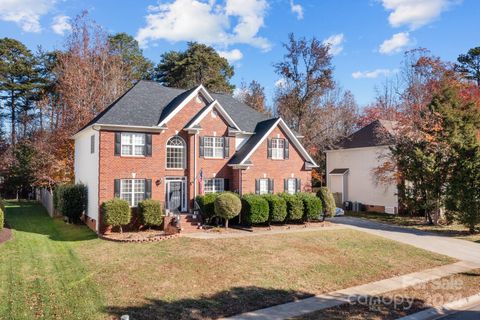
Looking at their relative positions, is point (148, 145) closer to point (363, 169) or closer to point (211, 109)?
point (211, 109)

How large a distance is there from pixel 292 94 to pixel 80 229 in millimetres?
23707

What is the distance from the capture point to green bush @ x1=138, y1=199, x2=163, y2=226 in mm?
20578

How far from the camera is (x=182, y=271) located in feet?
44.7

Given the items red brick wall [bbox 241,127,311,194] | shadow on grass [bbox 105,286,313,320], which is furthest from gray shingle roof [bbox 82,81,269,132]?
shadow on grass [bbox 105,286,313,320]

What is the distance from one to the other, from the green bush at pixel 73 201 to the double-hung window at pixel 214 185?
26.4 ft

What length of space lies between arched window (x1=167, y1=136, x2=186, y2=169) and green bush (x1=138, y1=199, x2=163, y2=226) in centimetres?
322

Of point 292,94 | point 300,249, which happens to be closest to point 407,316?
point 300,249

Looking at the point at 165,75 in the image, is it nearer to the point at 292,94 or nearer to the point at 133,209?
the point at 292,94

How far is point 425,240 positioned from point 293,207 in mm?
7755

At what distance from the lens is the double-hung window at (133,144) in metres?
21.7

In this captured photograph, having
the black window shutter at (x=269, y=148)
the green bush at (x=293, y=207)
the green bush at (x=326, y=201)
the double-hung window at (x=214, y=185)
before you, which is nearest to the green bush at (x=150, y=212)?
the double-hung window at (x=214, y=185)

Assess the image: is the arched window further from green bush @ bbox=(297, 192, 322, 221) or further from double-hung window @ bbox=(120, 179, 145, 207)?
green bush @ bbox=(297, 192, 322, 221)

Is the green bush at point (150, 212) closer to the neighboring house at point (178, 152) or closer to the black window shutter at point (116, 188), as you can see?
the neighboring house at point (178, 152)

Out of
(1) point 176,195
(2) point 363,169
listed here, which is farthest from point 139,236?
(2) point 363,169
